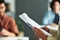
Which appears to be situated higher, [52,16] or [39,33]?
[52,16]

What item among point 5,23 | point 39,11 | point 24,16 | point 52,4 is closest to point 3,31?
point 5,23

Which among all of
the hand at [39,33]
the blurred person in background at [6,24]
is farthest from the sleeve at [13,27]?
the hand at [39,33]

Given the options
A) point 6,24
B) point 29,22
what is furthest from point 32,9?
point 6,24

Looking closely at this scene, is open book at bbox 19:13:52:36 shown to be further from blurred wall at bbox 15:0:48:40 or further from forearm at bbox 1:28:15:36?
forearm at bbox 1:28:15:36

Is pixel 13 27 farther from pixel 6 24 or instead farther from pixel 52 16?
pixel 52 16

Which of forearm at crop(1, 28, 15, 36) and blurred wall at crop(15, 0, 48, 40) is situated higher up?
blurred wall at crop(15, 0, 48, 40)

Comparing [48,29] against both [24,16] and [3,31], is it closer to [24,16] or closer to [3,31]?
[24,16]

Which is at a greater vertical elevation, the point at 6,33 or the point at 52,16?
the point at 52,16

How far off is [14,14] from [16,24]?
0.07 meters

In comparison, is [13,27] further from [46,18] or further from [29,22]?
[46,18]

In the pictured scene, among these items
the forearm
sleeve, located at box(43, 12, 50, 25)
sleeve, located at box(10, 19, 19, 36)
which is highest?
sleeve, located at box(43, 12, 50, 25)

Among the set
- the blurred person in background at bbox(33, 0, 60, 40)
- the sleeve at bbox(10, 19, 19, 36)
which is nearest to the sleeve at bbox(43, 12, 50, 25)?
the blurred person in background at bbox(33, 0, 60, 40)

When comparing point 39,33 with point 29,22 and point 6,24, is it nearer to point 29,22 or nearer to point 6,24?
point 29,22

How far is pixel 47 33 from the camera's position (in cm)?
115
